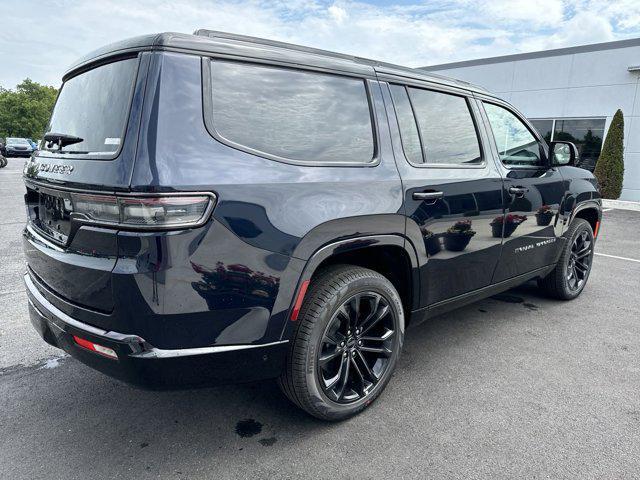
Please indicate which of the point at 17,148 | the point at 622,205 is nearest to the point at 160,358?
the point at 622,205

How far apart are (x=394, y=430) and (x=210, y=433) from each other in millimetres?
970

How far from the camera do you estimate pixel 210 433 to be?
2330mm

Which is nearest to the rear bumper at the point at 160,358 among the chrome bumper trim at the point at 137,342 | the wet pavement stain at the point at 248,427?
the chrome bumper trim at the point at 137,342

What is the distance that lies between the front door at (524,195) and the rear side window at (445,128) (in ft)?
0.85

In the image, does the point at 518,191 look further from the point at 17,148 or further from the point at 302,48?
the point at 17,148

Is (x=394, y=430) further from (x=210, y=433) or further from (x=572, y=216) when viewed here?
(x=572, y=216)

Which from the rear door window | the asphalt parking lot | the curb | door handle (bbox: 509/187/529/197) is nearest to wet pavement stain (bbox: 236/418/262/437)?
the asphalt parking lot

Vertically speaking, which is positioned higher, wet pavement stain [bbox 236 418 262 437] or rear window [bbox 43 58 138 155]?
rear window [bbox 43 58 138 155]

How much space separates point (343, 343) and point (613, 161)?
43.3ft

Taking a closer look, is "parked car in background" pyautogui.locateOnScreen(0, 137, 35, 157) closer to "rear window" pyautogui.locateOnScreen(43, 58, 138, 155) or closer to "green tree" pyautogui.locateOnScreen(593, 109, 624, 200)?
"green tree" pyautogui.locateOnScreen(593, 109, 624, 200)

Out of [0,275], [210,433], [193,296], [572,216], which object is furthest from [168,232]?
[0,275]

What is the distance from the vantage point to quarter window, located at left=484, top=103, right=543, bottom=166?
3.34m

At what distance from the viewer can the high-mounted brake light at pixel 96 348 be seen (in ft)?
5.95

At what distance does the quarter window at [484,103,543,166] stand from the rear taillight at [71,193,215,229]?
2.41 metres
